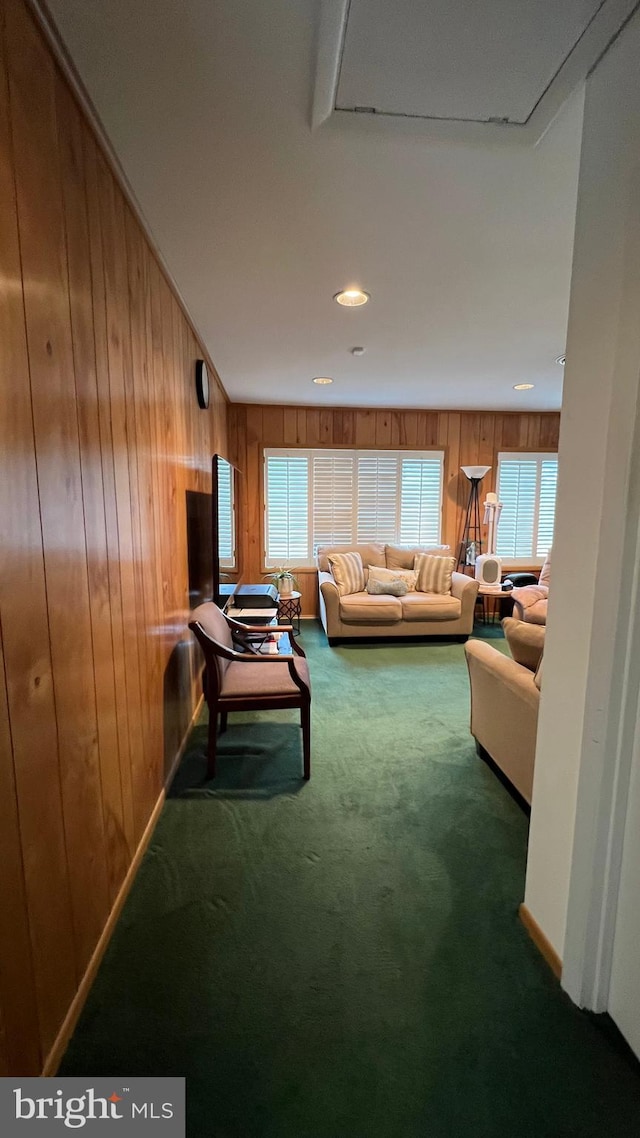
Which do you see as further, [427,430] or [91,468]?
[427,430]

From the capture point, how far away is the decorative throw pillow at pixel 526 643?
7.07 feet

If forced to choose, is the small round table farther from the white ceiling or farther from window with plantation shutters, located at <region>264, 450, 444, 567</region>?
the white ceiling

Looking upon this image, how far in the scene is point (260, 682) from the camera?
242cm

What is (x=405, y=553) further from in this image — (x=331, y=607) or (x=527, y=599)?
(x=527, y=599)

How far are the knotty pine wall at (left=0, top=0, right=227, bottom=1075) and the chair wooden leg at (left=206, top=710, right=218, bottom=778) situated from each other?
382 millimetres

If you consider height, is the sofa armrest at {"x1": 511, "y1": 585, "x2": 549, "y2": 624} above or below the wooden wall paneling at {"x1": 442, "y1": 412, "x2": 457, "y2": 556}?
below

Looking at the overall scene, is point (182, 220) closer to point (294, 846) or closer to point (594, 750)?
point (594, 750)

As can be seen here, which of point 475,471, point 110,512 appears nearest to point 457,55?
point 110,512

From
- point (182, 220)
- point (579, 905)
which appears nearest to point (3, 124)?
point (182, 220)

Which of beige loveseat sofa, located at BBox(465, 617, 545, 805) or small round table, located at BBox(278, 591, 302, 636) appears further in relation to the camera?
small round table, located at BBox(278, 591, 302, 636)

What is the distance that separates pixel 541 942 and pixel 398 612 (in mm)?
3307

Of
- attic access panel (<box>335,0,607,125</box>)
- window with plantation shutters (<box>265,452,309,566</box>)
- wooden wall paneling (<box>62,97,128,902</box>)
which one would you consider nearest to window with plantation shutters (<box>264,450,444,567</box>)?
window with plantation shutters (<box>265,452,309,566</box>)

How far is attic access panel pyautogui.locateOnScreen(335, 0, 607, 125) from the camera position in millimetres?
1008

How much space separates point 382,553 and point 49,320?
4.48 m
